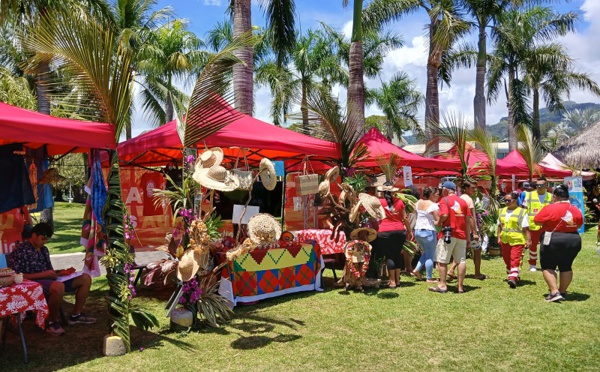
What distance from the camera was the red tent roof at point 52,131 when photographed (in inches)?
173

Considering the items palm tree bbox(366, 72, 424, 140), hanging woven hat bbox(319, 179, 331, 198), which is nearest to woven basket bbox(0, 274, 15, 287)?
hanging woven hat bbox(319, 179, 331, 198)

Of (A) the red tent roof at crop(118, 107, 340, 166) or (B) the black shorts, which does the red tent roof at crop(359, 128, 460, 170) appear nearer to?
(A) the red tent roof at crop(118, 107, 340, 166)

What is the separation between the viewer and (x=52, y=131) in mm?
4672

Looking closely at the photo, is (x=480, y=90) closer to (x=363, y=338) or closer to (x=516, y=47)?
(x=516, y=47)

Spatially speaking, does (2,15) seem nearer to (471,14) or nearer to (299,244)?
(299,244)

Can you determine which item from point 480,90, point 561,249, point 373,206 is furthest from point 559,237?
point 480,90

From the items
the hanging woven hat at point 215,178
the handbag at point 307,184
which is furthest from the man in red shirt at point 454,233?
the hanging woven hat at point 215,178

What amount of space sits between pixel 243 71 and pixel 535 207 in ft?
22.2

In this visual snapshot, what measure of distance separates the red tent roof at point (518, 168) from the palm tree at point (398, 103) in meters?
22.4

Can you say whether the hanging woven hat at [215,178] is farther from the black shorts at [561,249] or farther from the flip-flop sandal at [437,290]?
the black shorts at [561,249]

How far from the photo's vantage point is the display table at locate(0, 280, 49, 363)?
4.41 metres

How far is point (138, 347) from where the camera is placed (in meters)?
5.04

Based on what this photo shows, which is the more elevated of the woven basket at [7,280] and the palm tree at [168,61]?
the palm tree at [168,61]

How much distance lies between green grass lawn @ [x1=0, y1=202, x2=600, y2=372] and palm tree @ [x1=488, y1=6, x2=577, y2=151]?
59.3ft
